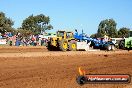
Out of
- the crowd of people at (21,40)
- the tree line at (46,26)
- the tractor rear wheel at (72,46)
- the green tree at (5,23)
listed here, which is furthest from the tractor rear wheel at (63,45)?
the tree line at (46,26)

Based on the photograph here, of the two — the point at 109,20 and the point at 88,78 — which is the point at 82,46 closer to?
the point at 88,78

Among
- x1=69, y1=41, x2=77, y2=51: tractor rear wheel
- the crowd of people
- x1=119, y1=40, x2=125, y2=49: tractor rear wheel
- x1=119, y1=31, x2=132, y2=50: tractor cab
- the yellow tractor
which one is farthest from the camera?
the crowd of people

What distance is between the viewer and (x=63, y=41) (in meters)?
26.9

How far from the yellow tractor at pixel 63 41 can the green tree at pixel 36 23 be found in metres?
64.4

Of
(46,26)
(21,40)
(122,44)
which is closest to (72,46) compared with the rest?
(122,44)

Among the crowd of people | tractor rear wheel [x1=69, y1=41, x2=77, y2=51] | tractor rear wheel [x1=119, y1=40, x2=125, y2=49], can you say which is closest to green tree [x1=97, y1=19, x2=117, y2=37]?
the crowd of people

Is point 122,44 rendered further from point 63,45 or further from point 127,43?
point 63,45

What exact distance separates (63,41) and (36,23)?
236 feet

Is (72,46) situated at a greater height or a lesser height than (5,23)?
lesser

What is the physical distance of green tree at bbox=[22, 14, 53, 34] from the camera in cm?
9428

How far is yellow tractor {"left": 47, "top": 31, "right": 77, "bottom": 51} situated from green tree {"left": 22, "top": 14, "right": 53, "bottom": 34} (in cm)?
6441

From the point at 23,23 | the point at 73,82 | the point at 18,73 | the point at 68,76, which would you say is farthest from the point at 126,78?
the point at 23,23

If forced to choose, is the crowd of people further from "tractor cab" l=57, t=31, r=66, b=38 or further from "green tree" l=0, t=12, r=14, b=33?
"green tree" l=0, t=12, r=14, b=33

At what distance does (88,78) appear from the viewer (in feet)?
19.1
